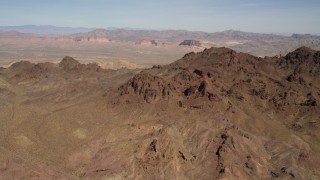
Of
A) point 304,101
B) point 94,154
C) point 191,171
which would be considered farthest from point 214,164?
point 304,101

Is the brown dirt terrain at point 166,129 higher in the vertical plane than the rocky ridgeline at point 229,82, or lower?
lower

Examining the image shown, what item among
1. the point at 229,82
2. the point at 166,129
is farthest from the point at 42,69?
the point at 166,129

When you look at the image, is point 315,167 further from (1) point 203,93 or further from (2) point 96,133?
(2) point 96,133

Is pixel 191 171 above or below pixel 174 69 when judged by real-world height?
below

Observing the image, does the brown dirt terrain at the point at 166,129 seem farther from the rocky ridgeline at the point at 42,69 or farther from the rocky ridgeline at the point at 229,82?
the rocky ridgeline at the point at 42,69

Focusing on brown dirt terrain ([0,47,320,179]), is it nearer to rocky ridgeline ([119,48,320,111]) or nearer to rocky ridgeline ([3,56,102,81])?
rocky ridgeline ([119,48,320,111])

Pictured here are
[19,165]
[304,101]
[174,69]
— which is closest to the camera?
[19,165]

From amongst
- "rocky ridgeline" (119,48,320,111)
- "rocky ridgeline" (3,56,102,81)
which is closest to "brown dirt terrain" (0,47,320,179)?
"rocky ridgeline" (119,48,320,111)

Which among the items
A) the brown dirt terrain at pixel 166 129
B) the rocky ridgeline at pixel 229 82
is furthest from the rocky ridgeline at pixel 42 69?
the rocky ridgeline at pixel 229 82
